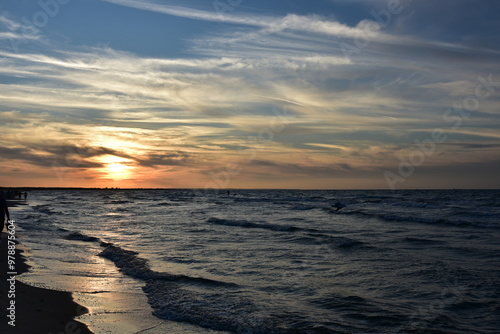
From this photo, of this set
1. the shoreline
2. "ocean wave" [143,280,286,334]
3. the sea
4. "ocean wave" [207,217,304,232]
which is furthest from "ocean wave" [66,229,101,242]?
"ocean wave" [143,280,286,334]

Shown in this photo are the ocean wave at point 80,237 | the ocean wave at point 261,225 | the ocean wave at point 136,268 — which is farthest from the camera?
the ocean wave at point 261,225

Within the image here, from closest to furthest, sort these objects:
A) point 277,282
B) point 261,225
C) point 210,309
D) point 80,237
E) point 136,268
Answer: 1. point 210,309
2. point 277,282
3. point 136,268
4. point 80,237
5. point 261,225

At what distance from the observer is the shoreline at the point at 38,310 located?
860cm

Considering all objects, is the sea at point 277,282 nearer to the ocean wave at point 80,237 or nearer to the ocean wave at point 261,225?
the ocean wave at point 80,237

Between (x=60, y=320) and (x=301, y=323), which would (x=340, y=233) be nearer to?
(x=301, y=323)

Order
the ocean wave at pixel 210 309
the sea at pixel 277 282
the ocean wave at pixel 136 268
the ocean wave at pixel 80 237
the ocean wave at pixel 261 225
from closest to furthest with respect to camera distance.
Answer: the ocean wave at pixel 210 309
the sea at pixel 277 282
the ocean wave at pixel 136 268
the ocean wave at pixel 80 237
the ocean wave at pixel 261 225

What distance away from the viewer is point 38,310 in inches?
386

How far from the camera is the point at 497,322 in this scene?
30.6 ft

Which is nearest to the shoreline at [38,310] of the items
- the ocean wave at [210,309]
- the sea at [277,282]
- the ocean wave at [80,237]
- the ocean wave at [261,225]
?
the sea at [277,282]

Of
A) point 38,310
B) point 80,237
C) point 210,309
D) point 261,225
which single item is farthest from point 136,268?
point 261,225

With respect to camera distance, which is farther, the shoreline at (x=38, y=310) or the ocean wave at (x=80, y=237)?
the ocean wave at (x=80, y=237)

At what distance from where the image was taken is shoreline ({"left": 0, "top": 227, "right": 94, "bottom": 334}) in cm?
860

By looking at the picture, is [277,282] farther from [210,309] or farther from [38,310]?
[38,310]

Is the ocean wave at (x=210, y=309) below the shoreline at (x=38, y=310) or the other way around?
the other way around
